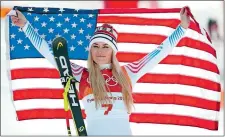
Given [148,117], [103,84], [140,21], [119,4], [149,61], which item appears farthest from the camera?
[119,4]

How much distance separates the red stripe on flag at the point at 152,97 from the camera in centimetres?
546

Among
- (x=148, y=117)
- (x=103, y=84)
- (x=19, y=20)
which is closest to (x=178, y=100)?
(x=148, y=117)

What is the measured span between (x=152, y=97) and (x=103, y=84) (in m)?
1.18

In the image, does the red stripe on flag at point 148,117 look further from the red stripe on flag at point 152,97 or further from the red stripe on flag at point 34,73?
the red stripe on flag at point 34,73

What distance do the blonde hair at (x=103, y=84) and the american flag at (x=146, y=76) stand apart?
92cm

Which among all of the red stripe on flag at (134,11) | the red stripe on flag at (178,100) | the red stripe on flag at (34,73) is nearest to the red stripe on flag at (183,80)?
the red stripe on flag at (178,100)

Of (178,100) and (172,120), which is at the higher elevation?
(178,100)

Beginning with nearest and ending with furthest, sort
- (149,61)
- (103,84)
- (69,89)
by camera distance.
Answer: (103,84)
(69,89)
(149,61)

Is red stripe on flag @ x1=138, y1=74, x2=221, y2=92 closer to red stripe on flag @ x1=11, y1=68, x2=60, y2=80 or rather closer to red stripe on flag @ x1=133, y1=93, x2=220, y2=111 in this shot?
red stripe on flag @ x1=133, y1=93, x2=220, y2=111

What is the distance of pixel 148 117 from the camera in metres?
5.46

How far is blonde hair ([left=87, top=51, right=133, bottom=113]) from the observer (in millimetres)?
4414

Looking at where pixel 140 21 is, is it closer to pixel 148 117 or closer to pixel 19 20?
pixel 148 117

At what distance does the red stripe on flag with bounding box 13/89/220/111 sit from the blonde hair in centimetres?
94

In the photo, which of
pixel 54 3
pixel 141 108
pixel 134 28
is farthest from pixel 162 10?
pixel 54 3
